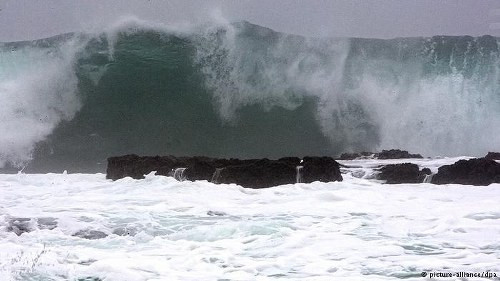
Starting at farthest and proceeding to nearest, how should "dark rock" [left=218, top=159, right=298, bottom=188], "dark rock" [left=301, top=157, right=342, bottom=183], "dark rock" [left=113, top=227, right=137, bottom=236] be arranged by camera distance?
"dark rock" [left=301, top=157, right=342, bottom=183]
"dark rock" [left=218, top=159, right=298, bottom=188]
"dark rock" [left=113, top=227, right=137, bottom=236]

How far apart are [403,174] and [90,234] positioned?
6705 millimetres

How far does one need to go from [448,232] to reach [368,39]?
815 inches

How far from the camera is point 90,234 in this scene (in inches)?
221

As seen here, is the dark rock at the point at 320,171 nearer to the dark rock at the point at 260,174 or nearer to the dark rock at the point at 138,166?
the dark rock at the point at 260,174

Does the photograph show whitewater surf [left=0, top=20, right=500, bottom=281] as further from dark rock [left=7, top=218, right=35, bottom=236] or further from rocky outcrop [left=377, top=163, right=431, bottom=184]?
dark rock [left=7, top=218, right=35, bottom=236]

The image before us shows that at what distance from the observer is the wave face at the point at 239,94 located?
22078 mm

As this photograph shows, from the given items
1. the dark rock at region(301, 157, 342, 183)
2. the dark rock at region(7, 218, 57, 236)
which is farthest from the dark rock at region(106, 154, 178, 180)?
the dark rock at region(7, 218, 57, 236)

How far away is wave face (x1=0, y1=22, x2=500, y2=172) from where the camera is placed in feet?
72.4

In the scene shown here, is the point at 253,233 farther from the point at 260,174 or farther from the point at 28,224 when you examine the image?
the point at 260,174

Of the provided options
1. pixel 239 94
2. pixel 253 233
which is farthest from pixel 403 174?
pixel 239 94

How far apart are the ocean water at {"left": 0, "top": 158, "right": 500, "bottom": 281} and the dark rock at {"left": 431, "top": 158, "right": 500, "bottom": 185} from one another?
1.50 ft

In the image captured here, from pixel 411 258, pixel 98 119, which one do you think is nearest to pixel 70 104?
pixel 98 119

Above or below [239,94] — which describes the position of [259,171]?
below

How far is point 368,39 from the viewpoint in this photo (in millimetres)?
25016
